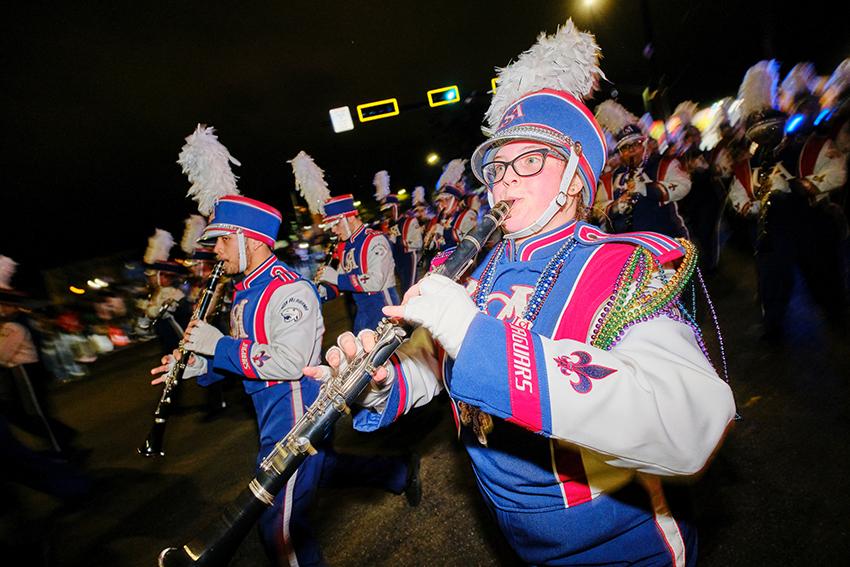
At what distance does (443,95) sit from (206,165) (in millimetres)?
11053

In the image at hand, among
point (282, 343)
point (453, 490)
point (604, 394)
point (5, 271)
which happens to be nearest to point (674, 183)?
point (453, 490)

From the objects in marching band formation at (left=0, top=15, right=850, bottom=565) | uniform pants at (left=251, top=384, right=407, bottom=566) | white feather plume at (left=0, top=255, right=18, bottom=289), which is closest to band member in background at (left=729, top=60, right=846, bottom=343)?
marching band formation at (left=0, top=15, right=850, bottom=565)

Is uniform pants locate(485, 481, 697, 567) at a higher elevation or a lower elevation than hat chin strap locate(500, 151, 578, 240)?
lower

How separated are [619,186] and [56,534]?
9.86 metres

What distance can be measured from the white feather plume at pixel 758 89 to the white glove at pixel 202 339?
758cm

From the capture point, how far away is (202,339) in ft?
10.4

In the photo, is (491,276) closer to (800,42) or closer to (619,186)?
(619,186)

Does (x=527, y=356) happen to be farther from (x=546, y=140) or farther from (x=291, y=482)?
(x=291, y=482)

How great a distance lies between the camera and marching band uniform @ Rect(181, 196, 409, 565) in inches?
107

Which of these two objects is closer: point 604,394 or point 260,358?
point 604,394

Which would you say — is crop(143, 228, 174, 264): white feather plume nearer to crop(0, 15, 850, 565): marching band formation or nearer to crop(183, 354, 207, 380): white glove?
crop(0, 15, 850, 565): marching band formation

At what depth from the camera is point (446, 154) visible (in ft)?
74.8

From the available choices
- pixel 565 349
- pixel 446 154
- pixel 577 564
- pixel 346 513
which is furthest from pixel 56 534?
pixel 446 154

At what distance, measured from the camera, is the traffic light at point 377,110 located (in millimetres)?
13492
